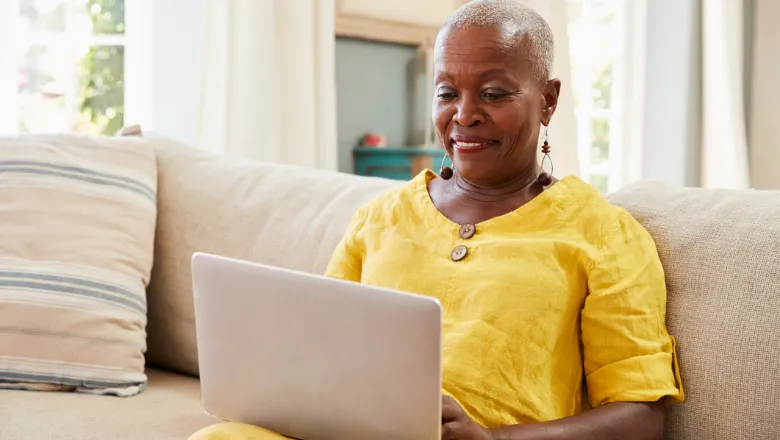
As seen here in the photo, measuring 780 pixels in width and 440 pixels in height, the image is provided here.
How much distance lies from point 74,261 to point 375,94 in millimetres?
2256

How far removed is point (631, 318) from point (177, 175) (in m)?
1.13

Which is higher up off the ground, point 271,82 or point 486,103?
point 271,82

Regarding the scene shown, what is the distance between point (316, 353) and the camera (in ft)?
3.50

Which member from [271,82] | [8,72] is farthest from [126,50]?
[271,82]

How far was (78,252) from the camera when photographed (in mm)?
1807

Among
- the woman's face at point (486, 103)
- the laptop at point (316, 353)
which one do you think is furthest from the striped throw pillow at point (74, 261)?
the woman's face at point (486, 103)

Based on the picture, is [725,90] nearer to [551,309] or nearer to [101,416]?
[551,309]

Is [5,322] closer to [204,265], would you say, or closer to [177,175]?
[177,175]

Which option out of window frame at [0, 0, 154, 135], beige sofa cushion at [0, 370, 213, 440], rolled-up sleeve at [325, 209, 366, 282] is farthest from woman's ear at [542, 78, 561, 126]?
window frame at [0, 0, 154, 135]

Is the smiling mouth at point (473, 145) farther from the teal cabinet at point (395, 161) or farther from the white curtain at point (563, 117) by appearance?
the teal cabinet at point (395, 161)

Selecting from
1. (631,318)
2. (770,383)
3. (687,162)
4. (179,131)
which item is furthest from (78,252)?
(687,162)

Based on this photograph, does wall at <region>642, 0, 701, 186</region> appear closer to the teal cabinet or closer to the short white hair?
the teal cabinet

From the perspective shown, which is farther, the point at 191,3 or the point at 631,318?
the point at 191,3

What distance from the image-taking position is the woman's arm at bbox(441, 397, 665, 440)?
3.86 feet
